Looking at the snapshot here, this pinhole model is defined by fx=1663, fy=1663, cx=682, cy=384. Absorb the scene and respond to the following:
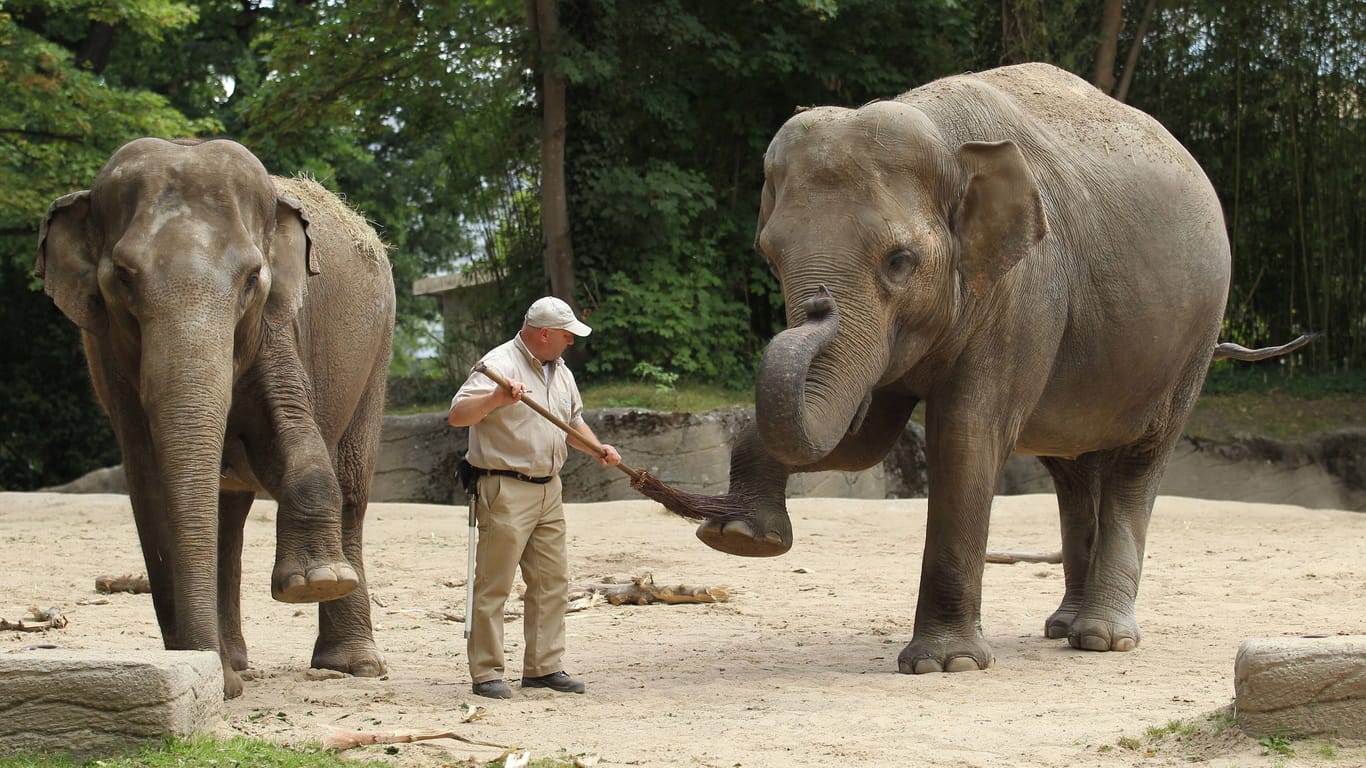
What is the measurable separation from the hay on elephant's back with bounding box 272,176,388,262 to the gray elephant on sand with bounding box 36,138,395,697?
0.34 meters

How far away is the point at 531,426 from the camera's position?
22.1 feet

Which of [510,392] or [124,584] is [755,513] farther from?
[124,584]

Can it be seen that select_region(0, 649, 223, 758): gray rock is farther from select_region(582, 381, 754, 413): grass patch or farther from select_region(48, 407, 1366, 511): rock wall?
select_region(582, 381, 754, 413): grass patch

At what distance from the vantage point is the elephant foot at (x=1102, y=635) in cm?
798

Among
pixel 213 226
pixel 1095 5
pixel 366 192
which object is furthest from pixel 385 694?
pixel 366 192

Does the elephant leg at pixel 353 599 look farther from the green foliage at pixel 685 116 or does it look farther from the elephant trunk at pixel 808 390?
the green foliage at pixel 685 116

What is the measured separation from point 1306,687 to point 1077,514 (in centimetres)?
400

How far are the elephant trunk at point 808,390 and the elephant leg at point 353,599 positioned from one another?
2.16m

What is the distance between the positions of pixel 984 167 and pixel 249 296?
3140 millimetres

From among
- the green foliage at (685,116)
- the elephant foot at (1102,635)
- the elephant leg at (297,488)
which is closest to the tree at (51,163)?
the green foliage at (685,116)

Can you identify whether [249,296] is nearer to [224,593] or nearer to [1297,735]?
[224,593]

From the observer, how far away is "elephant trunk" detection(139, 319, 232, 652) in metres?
5.91

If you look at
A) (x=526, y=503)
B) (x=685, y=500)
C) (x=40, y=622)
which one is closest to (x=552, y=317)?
(x=526, y=503)

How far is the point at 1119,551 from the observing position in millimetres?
8477
